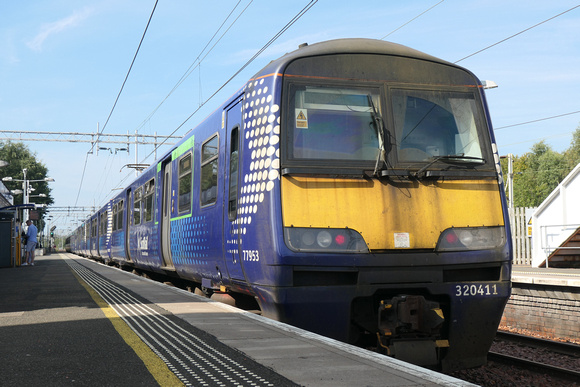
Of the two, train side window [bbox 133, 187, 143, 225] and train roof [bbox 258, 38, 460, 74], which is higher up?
train roof [bbox 258, 38, 460, 74]

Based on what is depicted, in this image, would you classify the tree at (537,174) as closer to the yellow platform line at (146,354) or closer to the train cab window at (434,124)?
the train cab window at (434,124)

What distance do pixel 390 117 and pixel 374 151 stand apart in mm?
387

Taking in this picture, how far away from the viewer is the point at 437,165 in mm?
5672

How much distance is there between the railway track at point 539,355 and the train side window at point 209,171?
13.0 ft

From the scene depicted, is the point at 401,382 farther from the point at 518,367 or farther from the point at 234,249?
the point at 518,367

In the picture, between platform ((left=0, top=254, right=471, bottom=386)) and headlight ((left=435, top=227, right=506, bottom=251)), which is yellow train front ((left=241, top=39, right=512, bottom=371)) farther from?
platform ((left=0, top=254, right=471, bottom=386))

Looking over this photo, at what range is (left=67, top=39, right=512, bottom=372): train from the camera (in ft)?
17.4

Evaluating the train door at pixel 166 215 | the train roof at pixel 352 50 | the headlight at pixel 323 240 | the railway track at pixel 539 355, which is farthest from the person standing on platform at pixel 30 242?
the headlight at pixel 323 240

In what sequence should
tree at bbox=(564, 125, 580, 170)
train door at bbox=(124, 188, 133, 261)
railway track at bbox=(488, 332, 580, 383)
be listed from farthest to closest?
tree at bbox=(564, 125, 580, 170)
train door at bbox=(124, 188, 133, 261)
railway track at bbox=(488, 332, 580, 383)

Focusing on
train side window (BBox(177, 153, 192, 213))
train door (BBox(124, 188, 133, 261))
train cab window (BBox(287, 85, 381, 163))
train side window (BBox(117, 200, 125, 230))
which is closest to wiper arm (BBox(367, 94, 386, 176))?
train cab window (BBox(287, 85, 381, 163))

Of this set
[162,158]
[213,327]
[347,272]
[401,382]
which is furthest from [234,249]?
[162,158]

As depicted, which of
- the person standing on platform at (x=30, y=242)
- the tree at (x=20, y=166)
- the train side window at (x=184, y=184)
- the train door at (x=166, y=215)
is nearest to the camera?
the train side window at (x=184, y=184)

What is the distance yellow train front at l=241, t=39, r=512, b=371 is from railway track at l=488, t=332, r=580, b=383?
4.77ft

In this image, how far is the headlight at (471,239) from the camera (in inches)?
216
